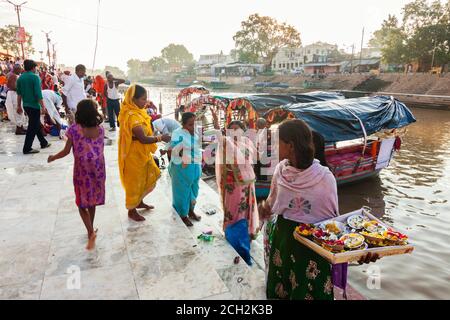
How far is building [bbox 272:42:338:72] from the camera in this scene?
6594 cm

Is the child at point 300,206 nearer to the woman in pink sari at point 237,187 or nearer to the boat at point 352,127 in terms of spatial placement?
the woman in pink sari at point 237,187

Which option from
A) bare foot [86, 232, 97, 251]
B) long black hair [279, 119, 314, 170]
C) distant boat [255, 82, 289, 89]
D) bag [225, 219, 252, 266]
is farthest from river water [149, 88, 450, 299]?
distant boat [255, 82, 289, 89]

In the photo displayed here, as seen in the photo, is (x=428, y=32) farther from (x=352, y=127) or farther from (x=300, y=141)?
(x=300, y=141)

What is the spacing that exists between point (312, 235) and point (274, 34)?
6752cm

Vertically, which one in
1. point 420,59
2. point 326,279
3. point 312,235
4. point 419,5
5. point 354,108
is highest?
point 419,5

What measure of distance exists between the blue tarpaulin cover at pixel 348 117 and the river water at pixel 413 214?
6.66ft

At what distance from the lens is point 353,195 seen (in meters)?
9.04

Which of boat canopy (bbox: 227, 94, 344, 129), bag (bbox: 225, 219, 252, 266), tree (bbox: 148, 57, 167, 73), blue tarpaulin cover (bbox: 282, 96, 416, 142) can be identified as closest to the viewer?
bag (bbox: 225, 219, 252, 266)

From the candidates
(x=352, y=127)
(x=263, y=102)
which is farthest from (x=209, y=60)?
(x=352, y=127)

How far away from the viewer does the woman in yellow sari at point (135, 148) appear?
140 inches

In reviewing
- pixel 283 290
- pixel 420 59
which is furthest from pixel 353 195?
pixel 420 59

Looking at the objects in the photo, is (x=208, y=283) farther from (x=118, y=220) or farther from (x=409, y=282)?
(x=409, y=282)

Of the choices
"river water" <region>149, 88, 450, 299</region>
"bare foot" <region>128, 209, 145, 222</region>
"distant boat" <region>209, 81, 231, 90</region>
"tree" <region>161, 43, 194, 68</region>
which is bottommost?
"river water" <region>149, 88, 450, 299</region>

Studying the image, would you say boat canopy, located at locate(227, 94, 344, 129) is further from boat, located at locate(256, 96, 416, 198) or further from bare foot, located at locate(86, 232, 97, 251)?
bare foot, located at locate(86, 232, 97, 251)
